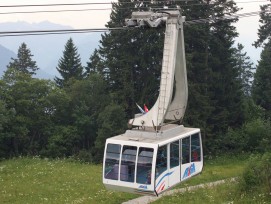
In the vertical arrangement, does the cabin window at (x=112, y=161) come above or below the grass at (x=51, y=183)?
above

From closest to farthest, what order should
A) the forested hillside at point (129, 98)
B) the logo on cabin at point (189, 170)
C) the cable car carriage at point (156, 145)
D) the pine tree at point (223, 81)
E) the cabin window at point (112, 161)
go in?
the cable car carriage at point (156, 145), the cabin window at point (112, 161), the logo on cabin at point (189, 170), the forested hillside at point (129, 98), the pine tree at point (223, 81)

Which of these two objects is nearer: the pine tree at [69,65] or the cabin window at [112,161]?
the cabin window at [112,161]

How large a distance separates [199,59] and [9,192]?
883 inches

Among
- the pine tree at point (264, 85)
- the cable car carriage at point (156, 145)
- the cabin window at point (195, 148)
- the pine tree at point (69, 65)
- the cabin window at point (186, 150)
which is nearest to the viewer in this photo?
the cable car carriage at point (156, 145)

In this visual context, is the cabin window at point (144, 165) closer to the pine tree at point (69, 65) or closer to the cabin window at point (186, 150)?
the cabin window at point (186, 150)

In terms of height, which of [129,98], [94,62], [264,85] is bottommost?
[129,98]

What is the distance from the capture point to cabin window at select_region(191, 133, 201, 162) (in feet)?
53.1

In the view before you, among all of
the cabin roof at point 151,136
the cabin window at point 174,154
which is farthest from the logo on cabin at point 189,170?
the cabin roof at point 151,136

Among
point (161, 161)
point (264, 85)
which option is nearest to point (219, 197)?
point (161, 161)

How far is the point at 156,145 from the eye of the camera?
1362 centimetres

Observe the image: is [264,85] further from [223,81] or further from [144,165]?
[144,165]

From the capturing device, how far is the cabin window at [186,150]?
610 inches

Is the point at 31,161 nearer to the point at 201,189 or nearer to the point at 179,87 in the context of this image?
the point at 201,189

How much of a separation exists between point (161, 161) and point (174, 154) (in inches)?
36.7
